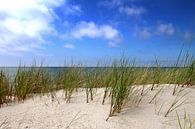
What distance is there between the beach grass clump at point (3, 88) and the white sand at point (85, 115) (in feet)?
1.51

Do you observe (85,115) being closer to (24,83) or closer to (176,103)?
(176,103)

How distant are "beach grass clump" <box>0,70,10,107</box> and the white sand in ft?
1.51

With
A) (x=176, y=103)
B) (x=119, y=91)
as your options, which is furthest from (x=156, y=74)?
(x=119, y=91)

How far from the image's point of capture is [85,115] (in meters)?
3.48

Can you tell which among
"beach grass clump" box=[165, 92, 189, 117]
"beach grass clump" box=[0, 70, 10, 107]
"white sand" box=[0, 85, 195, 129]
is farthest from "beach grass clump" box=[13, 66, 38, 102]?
"beach grass clump" box=[165, 92, 189, 117]

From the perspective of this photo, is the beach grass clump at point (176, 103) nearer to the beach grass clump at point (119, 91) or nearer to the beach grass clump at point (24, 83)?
the beach grass clump at point (119, 91)

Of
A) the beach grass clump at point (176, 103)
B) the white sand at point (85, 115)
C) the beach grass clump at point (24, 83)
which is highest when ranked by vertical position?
the beach grass clump at point (24, 83)

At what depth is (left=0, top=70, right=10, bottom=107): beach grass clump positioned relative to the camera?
4508 millimetres

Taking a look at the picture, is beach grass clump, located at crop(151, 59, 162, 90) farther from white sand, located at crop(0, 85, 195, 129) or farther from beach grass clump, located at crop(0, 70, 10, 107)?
beach grass clump, located at crop(0, 70, 10, 107)

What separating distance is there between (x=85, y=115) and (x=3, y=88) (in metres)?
1.87

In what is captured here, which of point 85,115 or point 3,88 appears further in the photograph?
point 3,88

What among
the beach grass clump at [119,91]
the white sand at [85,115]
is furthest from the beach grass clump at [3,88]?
the beach grass clump at [119,91]

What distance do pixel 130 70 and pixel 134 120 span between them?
0.91 m

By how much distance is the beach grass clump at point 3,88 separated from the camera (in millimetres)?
4508
